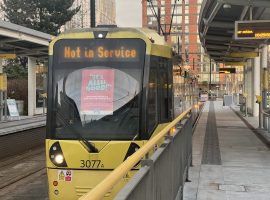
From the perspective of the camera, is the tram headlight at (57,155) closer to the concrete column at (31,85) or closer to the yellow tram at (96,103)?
the yellow tram at (96,103)

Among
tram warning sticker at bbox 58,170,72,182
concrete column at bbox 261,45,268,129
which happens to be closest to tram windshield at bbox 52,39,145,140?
tram warning sticker at bbox 58,170,72,182

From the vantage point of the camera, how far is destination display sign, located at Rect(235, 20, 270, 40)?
14.1m

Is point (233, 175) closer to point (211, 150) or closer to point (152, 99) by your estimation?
point (152, 99)

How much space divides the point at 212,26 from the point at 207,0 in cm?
378

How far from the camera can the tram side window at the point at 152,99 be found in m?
7.72

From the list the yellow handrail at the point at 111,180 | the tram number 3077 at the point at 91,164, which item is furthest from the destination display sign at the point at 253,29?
the yellow handrail at the point at 111,180

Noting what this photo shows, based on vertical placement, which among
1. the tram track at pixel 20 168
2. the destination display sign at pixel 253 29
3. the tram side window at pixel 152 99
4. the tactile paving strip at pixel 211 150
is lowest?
the tram track at pixel 20 168

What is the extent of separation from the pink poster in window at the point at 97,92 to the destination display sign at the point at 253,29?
25.0 feet

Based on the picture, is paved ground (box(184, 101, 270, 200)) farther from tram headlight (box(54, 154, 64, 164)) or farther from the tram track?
the tram track

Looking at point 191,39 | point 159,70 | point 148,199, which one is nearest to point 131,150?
point 159,70

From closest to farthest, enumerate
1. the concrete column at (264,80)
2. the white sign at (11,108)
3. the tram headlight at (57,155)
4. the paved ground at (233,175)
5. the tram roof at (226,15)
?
the tram headlight at (57,155) < the paved ground at (233,175) < the tram roof at (226,15) < the concrete column at (264,80) < the white sign at (11,108)

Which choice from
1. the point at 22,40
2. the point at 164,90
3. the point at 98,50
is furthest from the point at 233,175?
the point at 22,40

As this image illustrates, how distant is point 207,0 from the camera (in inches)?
638

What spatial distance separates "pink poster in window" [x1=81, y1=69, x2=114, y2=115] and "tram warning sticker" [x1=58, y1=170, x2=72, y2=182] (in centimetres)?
90
